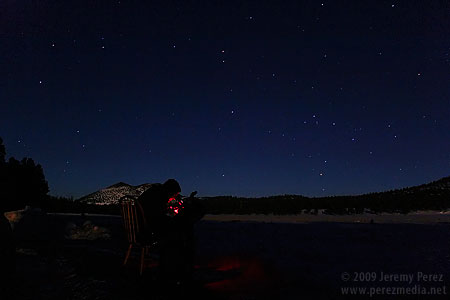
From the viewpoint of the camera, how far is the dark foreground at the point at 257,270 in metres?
5.34

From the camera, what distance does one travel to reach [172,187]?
18.5 ft

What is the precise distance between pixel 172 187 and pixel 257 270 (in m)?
3.24

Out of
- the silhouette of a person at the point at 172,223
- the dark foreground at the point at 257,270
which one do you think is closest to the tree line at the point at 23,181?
the dark foreground at the point at 257,270

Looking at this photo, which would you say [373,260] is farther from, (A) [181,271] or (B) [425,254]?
(A) [181,271]

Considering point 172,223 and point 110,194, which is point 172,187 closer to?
point 172,223

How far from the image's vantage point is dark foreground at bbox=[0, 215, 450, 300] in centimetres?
534

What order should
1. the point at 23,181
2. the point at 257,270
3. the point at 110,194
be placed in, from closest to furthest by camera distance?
the point at 257,270
the point at 23,181
the point at 110,194

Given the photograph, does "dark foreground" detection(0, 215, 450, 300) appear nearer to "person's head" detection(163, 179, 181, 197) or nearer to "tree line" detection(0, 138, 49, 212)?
"person's head" detection(163, 179, 181, 197)

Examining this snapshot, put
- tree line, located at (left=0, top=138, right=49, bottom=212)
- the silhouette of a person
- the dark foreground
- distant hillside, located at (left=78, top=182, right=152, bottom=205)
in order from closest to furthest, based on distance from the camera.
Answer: the dark foreground, the silhouette of a person, tree line, located at (left=0, top=138, right=49, bottom=212), distant hillside, located at (left=78, top=182, right=152, bottom=205)

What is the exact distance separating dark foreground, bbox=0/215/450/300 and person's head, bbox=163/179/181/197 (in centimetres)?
140

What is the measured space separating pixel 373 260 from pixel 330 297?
12.2ft

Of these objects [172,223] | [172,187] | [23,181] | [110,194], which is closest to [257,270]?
[172,223]

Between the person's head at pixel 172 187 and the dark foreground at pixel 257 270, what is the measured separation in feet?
4.58

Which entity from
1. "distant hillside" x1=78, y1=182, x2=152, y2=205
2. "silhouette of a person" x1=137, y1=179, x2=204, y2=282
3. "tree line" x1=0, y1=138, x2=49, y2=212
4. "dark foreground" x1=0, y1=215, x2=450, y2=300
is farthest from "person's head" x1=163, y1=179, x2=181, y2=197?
Answer: "distant hillside" x1=78, y1=182, x2=152, y2=205
